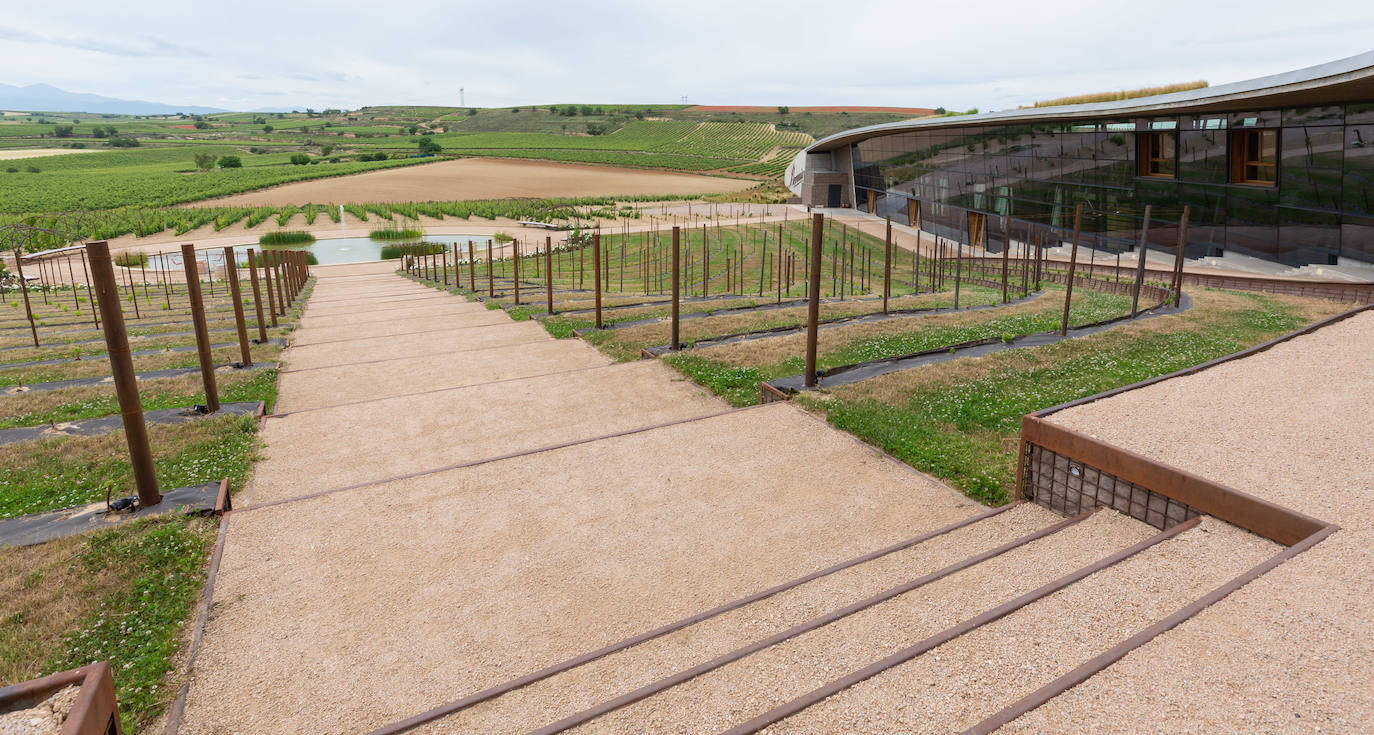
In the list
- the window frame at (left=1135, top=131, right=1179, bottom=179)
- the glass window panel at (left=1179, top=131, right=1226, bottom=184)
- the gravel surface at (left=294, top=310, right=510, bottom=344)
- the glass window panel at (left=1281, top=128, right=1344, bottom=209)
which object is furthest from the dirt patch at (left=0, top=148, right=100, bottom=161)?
the glass window panel at (left=1281, top=128, right=1344, bottom=209)

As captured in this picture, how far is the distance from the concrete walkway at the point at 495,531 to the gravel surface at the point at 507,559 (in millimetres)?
17

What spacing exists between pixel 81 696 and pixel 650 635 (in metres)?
2.85

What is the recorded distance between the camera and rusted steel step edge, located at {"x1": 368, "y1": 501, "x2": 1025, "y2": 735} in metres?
4.00

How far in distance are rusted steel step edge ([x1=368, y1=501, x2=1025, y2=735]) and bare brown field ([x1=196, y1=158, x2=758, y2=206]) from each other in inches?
3700

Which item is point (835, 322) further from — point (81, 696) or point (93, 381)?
point (81, 696)

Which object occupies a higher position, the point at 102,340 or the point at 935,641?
the point at 935,641

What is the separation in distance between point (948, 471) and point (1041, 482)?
3.51ft

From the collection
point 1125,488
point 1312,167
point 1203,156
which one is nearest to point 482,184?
point 1203,156

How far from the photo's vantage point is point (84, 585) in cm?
547

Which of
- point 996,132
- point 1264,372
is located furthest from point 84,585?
point 996,132

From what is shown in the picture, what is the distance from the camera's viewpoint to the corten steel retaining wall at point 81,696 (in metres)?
3.39

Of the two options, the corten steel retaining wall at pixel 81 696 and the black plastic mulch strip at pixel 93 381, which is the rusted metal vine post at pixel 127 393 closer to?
the corten steel retaining wall at pixel 81 696

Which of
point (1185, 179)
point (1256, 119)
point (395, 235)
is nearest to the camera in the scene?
point (1256, 119)

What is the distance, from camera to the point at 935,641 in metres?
3.90
